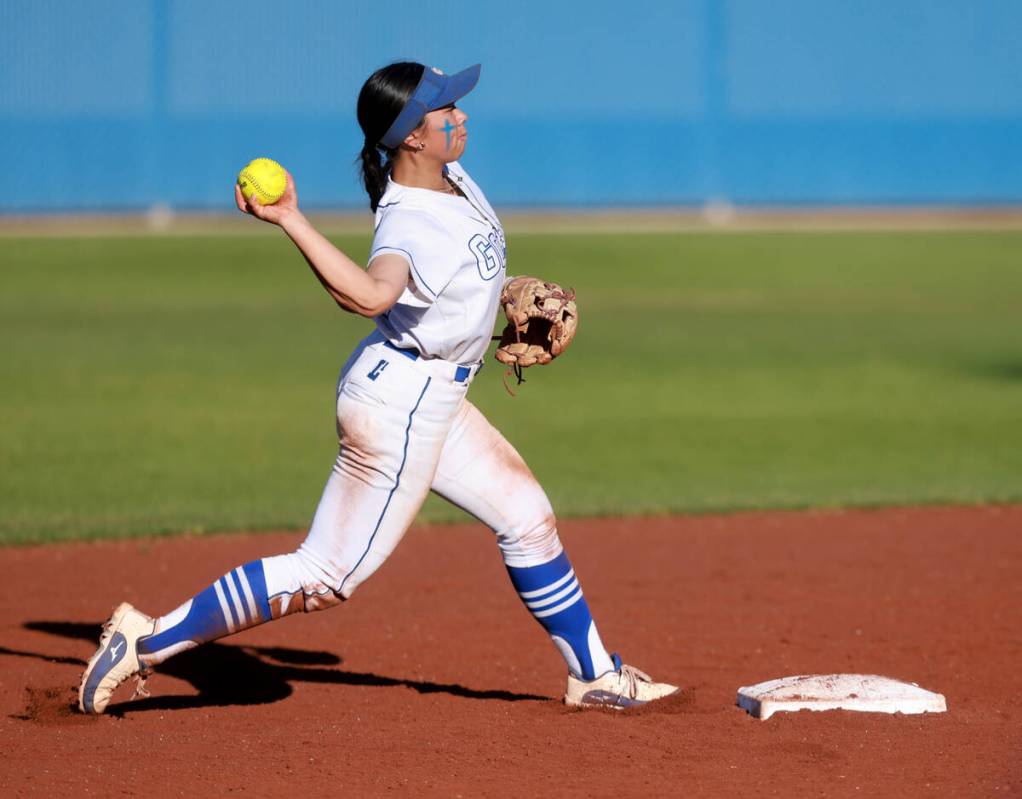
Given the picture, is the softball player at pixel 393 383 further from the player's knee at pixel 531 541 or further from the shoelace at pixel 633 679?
the shoelace at pixel 633 679

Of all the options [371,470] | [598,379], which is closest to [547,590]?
[371,470]

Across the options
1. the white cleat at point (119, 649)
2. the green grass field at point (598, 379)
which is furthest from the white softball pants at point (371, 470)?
the green grass field at point (598, 379)

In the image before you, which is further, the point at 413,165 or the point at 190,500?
the point at 190,500

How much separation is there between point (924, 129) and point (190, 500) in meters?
25.3

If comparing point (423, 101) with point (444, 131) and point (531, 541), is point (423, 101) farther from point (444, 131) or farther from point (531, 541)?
point (531, 541)

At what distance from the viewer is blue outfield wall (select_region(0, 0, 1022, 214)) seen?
29.2m

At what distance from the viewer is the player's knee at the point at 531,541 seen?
188 inches

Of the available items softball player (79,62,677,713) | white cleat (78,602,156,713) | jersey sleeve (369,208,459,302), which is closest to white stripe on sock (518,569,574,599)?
softball player (79,62,677,713)

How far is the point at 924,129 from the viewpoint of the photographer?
103 feet

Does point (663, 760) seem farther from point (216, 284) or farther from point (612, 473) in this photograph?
point (216, 284)

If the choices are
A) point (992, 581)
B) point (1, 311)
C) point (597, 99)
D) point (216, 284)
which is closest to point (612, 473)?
point (992, 581)

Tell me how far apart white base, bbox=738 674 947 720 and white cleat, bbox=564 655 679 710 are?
33 centimetres

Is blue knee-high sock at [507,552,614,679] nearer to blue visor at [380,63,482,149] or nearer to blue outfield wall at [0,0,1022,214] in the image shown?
blue visor at [380,63,482,149]

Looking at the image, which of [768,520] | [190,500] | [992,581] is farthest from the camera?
[190,500]
